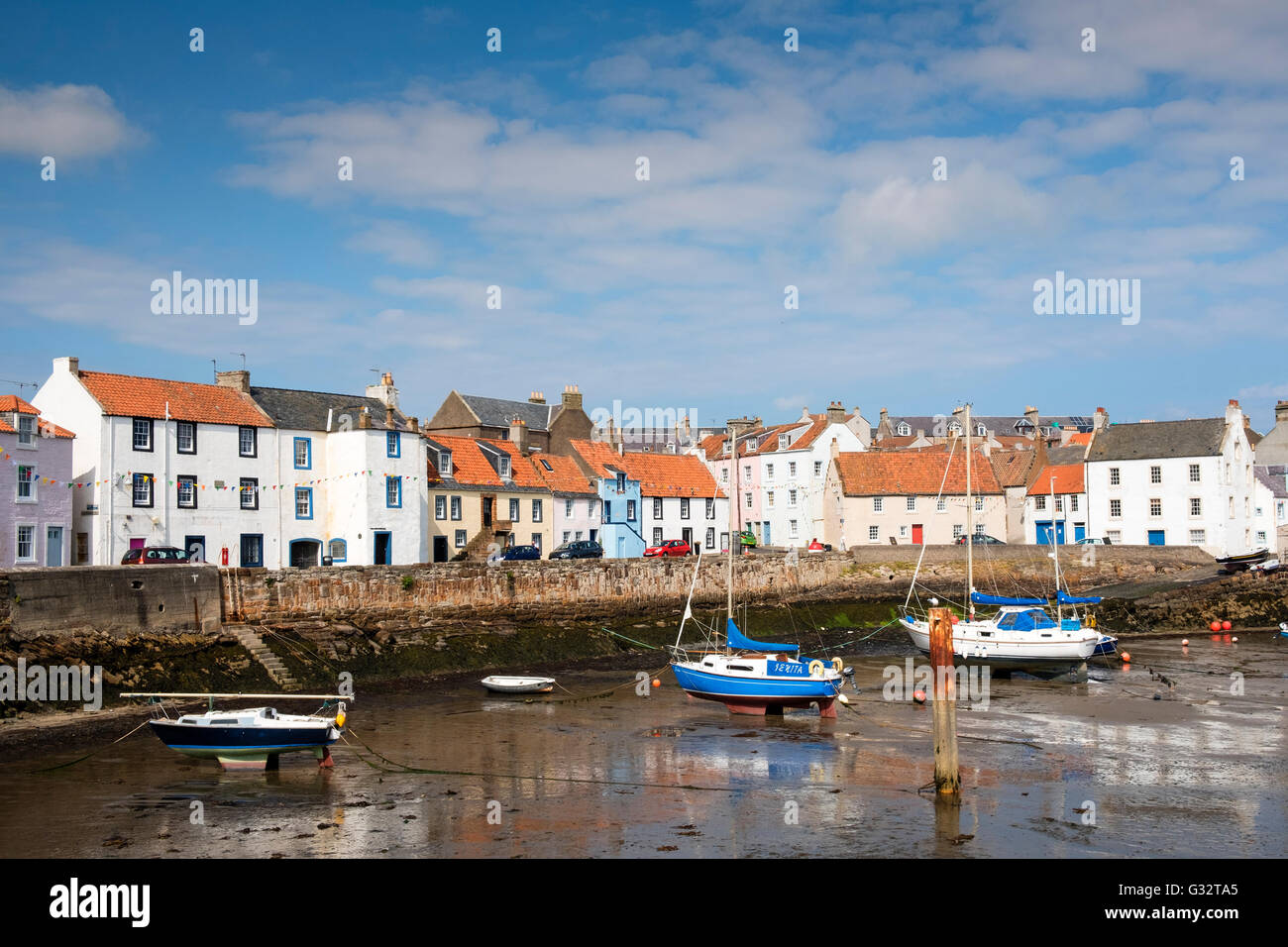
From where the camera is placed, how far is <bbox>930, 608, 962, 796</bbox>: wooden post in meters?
20.8

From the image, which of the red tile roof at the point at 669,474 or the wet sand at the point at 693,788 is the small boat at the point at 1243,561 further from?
the red tile roof at the point at 669,474

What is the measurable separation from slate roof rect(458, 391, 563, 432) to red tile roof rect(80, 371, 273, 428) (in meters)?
27.0

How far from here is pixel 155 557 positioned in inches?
1604

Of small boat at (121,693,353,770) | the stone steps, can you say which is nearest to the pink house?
the stone steps

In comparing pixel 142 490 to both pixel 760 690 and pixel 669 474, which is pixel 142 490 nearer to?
pixel 760 690

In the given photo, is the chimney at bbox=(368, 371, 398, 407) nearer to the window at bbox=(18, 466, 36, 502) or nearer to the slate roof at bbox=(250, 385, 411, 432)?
the slate roof at bbox=(250, 385, 411, 432)

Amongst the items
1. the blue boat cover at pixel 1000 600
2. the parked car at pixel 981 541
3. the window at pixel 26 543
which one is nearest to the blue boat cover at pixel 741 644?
the blue boat cover at pixel 1000 600

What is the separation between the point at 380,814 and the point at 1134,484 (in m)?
61.0

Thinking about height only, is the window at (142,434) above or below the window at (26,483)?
above

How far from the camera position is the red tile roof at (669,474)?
69750mm

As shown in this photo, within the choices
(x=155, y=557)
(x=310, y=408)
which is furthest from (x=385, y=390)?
(x=155, y=557)

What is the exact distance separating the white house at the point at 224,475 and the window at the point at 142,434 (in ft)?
0.13
